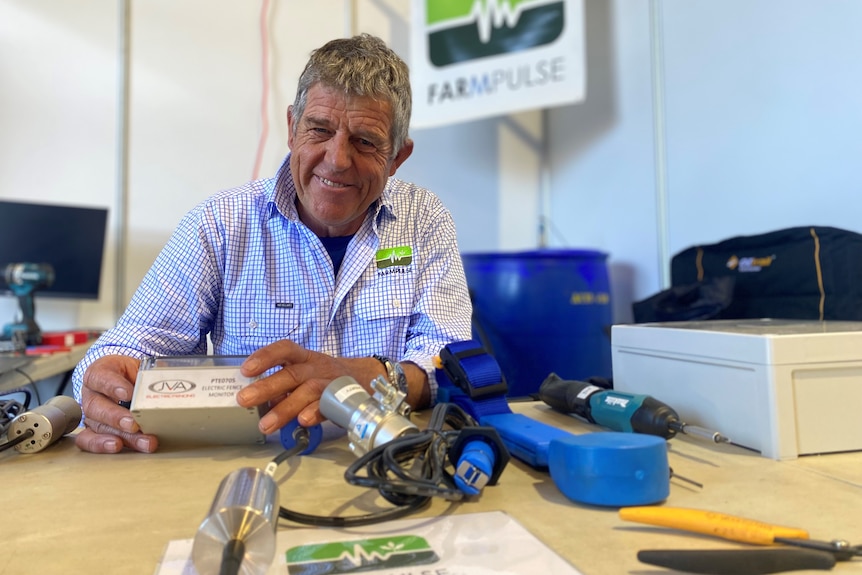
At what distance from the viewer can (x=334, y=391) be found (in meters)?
0.63

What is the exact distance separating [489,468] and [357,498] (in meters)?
0.12

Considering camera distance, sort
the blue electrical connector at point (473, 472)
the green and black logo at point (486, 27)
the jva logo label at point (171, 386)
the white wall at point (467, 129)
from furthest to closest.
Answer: the green and black logo at point (486, 27) → the white wall at point (467, 129) → the jva logo label at point (171, 386) → the blue electrical connector at point (473, 472)

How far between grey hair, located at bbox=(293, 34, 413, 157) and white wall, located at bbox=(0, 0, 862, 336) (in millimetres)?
1087

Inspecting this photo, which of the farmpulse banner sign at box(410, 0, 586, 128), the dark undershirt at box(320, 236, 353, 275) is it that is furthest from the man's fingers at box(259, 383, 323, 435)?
the farmpulse banner sign at box(410, 0, 586, 128)

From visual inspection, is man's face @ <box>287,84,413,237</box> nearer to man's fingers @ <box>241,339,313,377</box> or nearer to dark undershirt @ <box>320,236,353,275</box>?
dark undershirt @ <box>320,236,353,275</box>

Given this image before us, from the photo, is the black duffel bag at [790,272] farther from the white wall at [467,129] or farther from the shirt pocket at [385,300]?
the shirt pocket at [385,300]

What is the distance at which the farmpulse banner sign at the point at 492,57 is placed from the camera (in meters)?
2.18

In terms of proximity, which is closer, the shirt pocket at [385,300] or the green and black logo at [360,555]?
the green and black logo at [360,555]

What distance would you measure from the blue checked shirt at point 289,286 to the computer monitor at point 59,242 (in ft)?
4.40

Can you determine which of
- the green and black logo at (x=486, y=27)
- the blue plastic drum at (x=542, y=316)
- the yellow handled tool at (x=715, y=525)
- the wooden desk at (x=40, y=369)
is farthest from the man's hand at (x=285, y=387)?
the green and black logo at (x=486, y=27)

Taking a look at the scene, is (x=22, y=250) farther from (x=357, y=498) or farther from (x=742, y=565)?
(x=742, y=565)

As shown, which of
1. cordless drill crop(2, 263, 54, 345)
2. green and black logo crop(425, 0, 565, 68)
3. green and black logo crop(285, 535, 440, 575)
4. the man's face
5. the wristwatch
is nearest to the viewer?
green and black logo crop(285, 535, 440, 575)

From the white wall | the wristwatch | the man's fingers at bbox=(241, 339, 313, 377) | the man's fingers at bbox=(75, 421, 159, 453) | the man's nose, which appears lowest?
the man's fingers at bbox=(75, 421, 159, 453)

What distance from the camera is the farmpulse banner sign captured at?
2.18 metres
